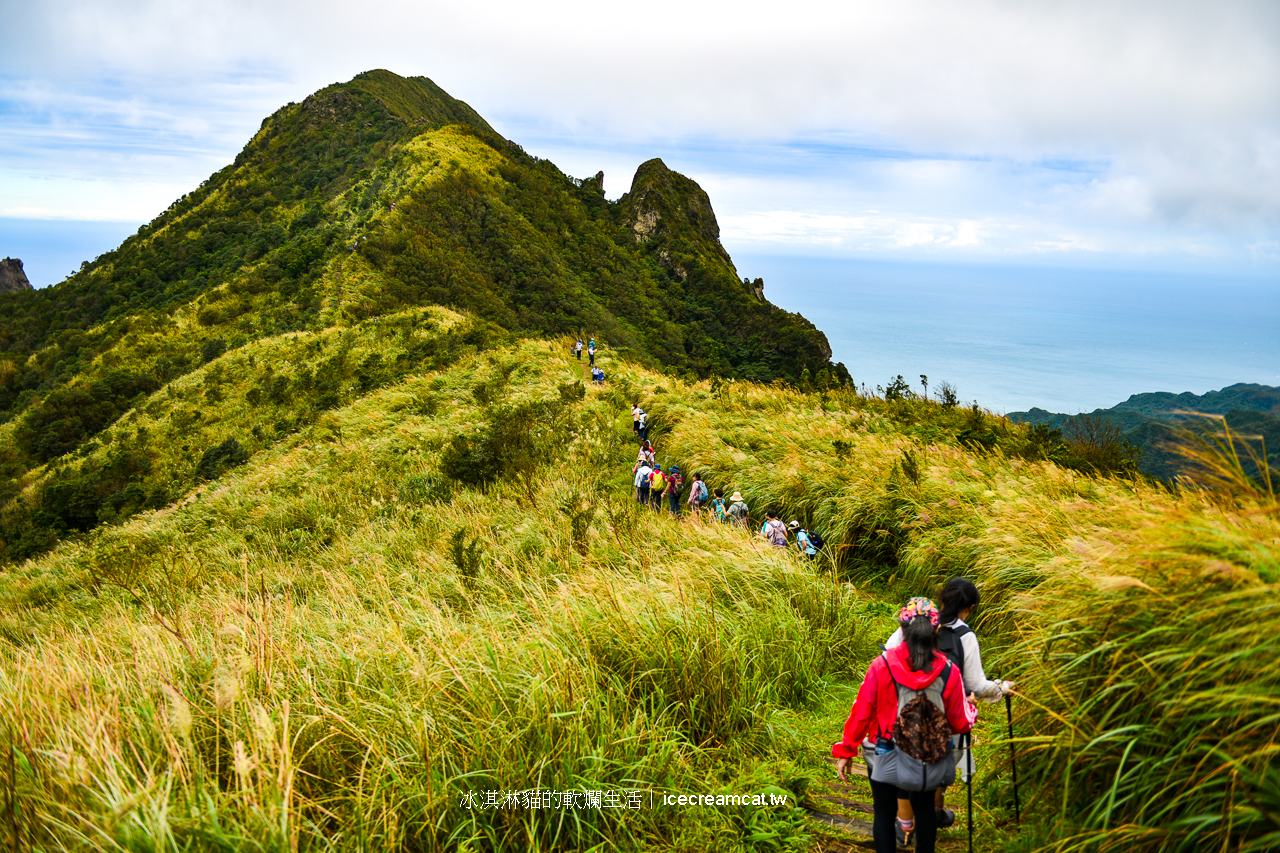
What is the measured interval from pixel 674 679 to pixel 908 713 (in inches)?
62.2

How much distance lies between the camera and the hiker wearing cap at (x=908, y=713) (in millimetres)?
2789

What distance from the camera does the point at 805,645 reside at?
479 centimetres

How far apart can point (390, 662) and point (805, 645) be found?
119 inches

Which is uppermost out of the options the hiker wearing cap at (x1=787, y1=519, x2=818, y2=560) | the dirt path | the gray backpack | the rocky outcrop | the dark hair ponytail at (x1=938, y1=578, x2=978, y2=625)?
the rocky outcrop

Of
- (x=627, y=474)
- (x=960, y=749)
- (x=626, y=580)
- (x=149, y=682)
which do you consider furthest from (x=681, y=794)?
(x=627, y=474)

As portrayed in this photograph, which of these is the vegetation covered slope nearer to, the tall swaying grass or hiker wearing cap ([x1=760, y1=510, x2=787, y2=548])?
the tall swaying grass

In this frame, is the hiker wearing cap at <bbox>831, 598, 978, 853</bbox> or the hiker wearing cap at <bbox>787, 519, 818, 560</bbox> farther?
the hiker wearing cap at <bbox>787, 519, 818, 560</bbox>

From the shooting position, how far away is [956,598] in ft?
10.2

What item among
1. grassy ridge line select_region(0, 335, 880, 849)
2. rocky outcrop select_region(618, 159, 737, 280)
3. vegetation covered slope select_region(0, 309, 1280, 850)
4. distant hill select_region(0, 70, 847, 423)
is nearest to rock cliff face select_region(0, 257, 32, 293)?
distant hill select_region(0, 70, 847, 423)

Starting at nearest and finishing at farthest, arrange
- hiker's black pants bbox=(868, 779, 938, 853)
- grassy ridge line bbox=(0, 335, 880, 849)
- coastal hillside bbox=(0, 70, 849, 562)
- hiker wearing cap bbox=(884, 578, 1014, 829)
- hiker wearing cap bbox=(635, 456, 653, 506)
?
1. grassy ridge line bbox=(0, 335, 880, 849)
2. hiker's black pants bbox=(868, 779, 938, 853)
3. hiker wearing cap bbox=(884, 578, 1014, 829)
4. hiker wearing cap bbox=(635, 456, 653, 506)
5. coastal hillside bbox=(0, 70, 849, 562)

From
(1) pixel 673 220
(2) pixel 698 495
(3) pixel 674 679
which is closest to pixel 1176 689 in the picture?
(3) pixel 674 679

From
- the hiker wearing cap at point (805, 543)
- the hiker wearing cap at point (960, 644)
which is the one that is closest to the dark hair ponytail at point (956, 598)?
the hiker wearing cap at point (960, 644)

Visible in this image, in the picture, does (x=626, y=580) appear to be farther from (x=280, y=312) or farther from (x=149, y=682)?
(x=280, y=312)

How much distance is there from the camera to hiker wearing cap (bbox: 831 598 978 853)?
110 inches
